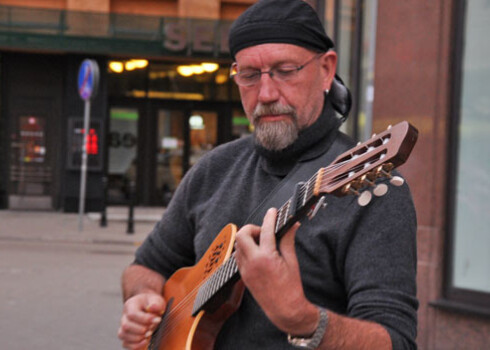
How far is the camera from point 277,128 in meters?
2.11

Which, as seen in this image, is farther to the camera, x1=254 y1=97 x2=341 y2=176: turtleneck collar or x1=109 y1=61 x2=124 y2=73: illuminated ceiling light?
x1=109 y1=61 x2=124 y2=73: illuminated ceiling light

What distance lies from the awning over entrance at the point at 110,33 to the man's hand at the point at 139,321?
14669 mm

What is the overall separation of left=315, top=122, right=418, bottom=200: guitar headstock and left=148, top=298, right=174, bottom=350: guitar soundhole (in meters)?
0.89

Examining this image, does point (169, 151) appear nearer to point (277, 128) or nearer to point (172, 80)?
point (172, 80)

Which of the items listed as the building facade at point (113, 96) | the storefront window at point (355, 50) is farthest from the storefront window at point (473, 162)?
the building facade at point (113, 96)

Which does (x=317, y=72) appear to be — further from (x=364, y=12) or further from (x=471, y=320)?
(x=364, y=12)

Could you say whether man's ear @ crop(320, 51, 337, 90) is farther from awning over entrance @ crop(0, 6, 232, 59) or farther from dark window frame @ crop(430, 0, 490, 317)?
awning over entrance @ crop(0, 6, 232, 59)

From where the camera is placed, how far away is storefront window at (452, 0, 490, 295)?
5.19 m

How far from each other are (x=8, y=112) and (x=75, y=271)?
907 centimetres

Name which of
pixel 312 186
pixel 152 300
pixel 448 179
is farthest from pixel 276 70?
pixel 448 179

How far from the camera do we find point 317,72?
2164 millimetres

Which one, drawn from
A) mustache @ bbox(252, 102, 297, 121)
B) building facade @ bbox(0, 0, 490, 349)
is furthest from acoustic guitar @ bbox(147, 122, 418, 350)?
building facade @ bbox(0, 0, 490, 349)

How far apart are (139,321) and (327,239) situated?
2.49 feet

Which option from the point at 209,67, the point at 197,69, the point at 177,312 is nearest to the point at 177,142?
the point at 197,69
